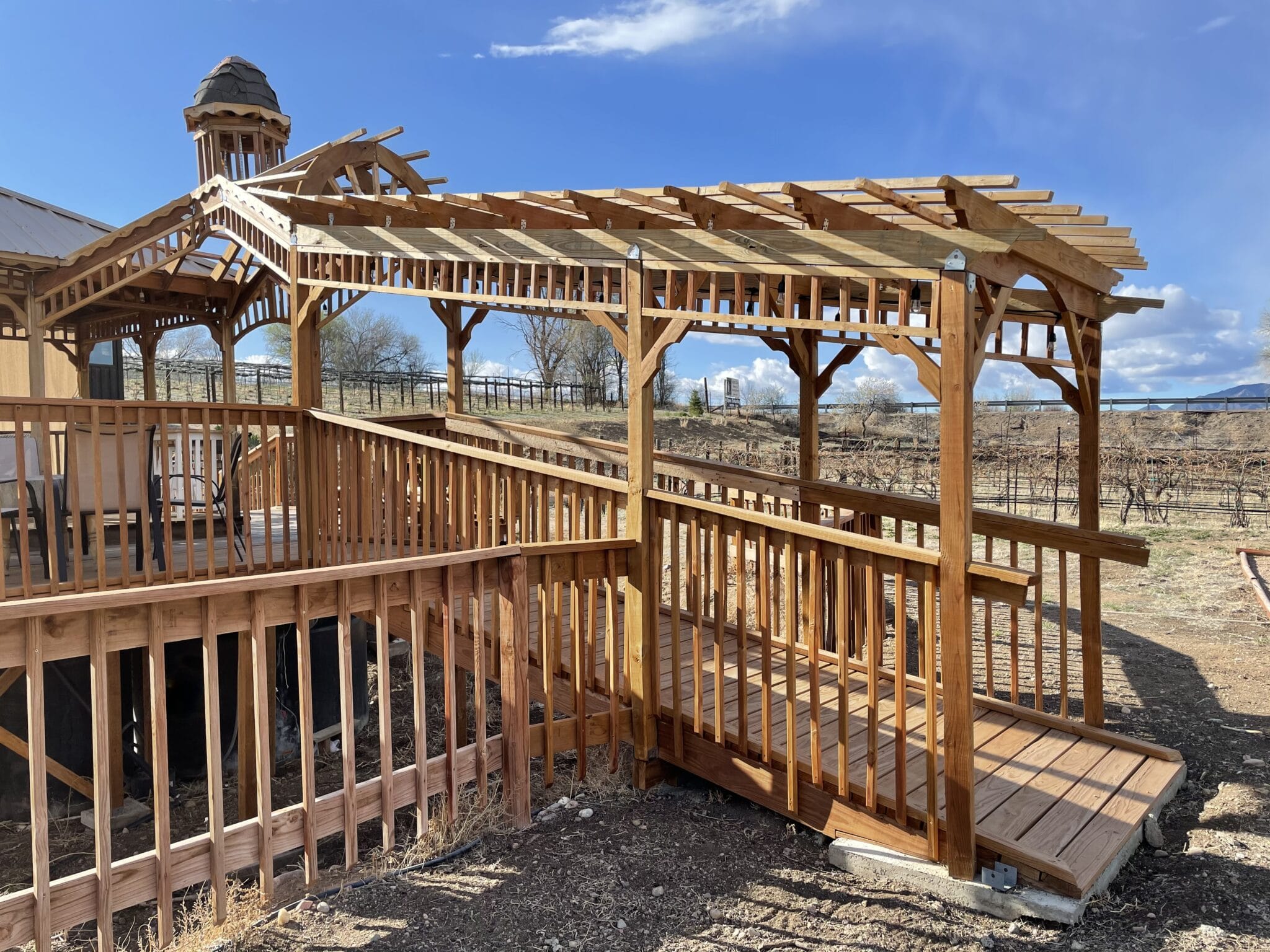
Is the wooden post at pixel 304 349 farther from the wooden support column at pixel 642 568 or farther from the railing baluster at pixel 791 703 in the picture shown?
the railing baluster at pixel 791 703

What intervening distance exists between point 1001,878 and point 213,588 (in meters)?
3.01

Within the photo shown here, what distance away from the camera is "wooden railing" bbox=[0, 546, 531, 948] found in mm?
2629

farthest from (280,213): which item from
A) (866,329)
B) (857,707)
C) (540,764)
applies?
(857,707)

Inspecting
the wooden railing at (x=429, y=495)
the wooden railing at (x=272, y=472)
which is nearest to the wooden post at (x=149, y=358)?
the wooden railing at (x=272, y=472)

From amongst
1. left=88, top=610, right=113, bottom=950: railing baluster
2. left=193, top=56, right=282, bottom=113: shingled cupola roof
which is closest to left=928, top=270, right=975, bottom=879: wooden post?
left=88, top=610, right=113, bottom=950: railing baluster

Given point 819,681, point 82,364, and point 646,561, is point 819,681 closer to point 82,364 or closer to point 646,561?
point 646,561

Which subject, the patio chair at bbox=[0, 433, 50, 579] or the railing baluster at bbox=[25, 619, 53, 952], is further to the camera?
the patio chair at bbox=[0, 433, 50, 579]

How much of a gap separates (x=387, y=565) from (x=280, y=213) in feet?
13.5

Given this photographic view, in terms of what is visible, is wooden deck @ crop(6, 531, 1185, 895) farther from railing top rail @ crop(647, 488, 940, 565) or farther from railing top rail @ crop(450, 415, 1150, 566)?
railing top rail @ crop(450, 415, 1150, 566)

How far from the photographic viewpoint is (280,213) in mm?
6383

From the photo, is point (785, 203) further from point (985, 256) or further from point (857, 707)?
point (857, 707)

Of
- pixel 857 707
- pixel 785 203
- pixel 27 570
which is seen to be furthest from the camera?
pixel 27 570

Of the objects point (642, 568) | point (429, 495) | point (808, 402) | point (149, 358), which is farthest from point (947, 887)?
point (149, 358)

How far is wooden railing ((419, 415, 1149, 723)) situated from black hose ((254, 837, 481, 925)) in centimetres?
234
